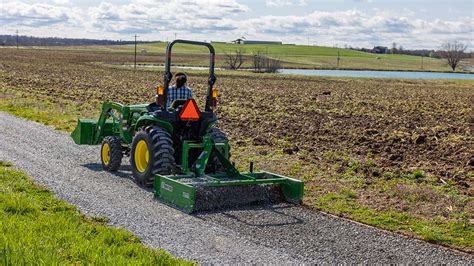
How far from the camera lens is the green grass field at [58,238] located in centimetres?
648

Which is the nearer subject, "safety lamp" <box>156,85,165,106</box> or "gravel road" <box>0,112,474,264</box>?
"gravel road" <box>0,112,474,264</box>

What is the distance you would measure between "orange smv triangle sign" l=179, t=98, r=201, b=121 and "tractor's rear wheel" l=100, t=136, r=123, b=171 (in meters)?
2.10

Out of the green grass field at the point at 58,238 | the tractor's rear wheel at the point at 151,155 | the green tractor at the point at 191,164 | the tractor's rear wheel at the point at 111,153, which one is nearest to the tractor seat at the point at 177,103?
the green tractor at the point at 191,164

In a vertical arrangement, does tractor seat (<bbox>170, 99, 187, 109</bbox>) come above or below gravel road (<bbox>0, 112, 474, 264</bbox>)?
above

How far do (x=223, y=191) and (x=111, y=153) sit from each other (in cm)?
331

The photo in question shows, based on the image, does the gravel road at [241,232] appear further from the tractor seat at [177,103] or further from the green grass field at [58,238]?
the tractor seat at [177,103]

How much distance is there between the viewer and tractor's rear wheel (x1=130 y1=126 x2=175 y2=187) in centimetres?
1034

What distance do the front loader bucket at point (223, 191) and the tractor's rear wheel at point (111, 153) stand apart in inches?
92.6

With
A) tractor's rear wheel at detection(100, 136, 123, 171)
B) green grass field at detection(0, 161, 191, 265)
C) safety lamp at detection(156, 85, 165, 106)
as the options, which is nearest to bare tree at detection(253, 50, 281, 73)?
tractor's rear wheel at detection(100, 136, 123, 171)

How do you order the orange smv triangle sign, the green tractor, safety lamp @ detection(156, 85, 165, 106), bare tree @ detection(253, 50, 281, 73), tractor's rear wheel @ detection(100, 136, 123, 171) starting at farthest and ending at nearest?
1. bare tree @ detection(253, 50, 281, 73)
2. tractor's rear wheel @ detection(100, 136, 123, 171)
3. safety lamp @ detection(156, 85, 165, 106)
4. the orange smv triangle sign
5. the green tractor

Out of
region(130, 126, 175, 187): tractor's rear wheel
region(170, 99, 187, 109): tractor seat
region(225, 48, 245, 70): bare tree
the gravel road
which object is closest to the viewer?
the gravel road

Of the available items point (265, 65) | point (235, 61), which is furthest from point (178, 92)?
point (235, 61)

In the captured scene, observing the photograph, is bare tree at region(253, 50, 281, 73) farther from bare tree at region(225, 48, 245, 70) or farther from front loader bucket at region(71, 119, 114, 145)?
front loader bucket at region(71, 119, 114, 145)

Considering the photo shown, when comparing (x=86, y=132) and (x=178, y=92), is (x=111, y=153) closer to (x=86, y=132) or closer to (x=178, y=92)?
(x=86, y=132)
